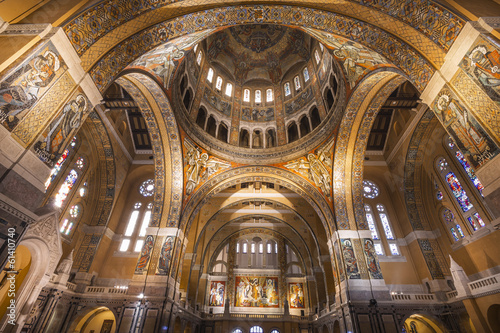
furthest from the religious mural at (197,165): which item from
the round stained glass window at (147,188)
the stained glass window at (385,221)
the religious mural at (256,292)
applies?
the religious mural at (256,292)

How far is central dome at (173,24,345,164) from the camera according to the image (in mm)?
14703

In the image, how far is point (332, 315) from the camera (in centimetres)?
1405

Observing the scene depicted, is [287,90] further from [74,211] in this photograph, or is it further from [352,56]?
[74,211]

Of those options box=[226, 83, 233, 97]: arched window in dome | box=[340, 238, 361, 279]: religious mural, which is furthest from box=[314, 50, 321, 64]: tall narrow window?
box=[340, 238, 361, 279]: religious mural

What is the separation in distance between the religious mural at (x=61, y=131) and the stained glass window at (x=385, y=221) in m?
17.5

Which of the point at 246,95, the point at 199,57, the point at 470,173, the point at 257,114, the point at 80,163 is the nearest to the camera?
the point at 470,173

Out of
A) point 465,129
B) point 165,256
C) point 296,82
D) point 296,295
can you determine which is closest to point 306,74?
point 296,82

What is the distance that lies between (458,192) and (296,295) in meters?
14.3

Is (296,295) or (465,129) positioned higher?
(465,129)

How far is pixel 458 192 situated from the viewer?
43.8 feet

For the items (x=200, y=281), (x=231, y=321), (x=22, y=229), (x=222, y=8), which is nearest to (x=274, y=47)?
(x=222, y=8)

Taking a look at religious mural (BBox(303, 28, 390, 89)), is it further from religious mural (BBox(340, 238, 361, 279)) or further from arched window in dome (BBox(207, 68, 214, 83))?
arched window in dome (BBox(207, 68, 214, 83))

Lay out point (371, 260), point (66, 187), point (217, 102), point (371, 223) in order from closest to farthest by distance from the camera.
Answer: point (371, 260), point (66, 187), point (371, 223), point (217, 102)

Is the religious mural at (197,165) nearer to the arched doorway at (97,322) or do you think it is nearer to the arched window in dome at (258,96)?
the arched window in dome at (258,96)
